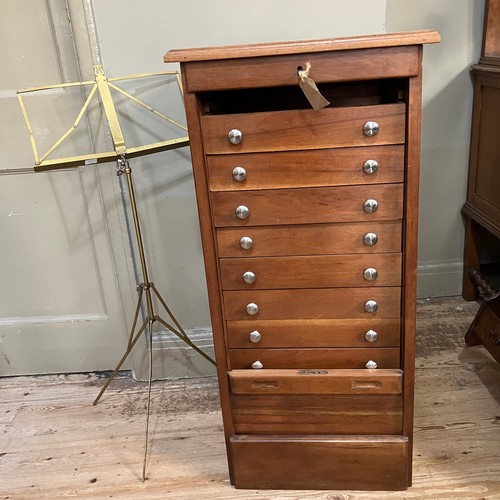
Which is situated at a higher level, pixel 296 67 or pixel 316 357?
pixel 296 67

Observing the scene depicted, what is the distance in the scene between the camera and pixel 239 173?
4.34 feet

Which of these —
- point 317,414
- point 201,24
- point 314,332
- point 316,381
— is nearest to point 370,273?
point 314,332

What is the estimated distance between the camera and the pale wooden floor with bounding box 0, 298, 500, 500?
1632 millimetres

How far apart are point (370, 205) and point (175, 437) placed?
1065 mm

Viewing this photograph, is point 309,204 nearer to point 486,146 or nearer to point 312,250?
point 312,250

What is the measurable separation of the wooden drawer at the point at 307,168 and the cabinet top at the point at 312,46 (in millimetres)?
226

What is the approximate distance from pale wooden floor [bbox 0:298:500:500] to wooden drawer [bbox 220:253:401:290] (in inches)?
25.0

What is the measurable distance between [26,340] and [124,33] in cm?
124

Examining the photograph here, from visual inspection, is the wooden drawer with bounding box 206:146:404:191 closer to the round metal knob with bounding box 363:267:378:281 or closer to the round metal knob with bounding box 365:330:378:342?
the round metal knob with bounding box 363:267:378:281

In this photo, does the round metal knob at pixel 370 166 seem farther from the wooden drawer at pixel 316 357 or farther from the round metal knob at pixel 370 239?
the wooden drawer at pixel 316 357

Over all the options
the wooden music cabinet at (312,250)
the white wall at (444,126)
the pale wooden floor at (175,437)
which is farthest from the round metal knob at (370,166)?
the white wall at (444,126)

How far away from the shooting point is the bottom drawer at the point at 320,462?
1.53 meters

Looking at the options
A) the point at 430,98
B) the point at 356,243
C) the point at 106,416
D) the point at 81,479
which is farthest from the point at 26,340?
the point at 430,98

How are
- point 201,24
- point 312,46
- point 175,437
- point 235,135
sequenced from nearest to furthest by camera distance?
point 312,46 → point 235,135 → point 201,24 → point 175,437
